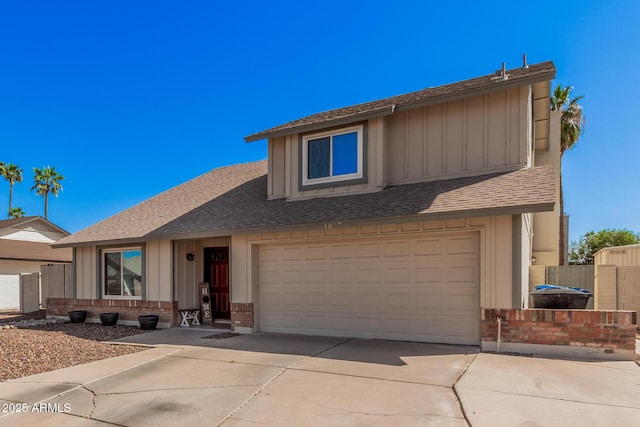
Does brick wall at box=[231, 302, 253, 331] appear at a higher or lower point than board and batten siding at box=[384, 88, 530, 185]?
lower

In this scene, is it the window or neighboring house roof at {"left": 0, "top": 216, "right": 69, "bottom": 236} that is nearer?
the window

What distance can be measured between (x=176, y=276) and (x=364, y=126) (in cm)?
681

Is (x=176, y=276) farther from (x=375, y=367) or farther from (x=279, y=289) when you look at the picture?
(x=375, y=367)

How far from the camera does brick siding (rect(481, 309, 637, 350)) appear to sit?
6.41 metres

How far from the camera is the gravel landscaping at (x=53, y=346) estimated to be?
682 cm

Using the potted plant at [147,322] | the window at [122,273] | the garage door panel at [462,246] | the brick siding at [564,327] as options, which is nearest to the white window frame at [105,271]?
the window at [122,273]

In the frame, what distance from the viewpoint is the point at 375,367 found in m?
6.04

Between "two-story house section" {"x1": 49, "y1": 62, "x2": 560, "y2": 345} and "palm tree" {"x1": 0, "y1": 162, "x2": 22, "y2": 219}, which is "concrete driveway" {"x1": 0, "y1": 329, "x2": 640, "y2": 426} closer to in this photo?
"two-story house section" {"x1": 49, "y1": 62, "x2": 560, "y2": 345}

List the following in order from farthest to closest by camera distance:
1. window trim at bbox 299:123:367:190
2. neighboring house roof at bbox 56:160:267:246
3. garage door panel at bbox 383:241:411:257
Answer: neighboring house roof at bbox 56:160:267:246 → window trim at bbox 299:123:367:190 → garage door panel at bbox 383:241:411:257

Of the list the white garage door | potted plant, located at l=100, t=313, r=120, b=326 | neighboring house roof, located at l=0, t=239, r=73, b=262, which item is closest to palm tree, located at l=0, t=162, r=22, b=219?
neighboring house roof, located at l=0, t=239, r=73, b=262

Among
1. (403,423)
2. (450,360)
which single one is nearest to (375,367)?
(450,360)

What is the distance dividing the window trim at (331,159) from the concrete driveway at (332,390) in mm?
4161

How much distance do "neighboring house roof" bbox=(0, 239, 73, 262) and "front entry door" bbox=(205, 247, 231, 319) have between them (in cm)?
1161

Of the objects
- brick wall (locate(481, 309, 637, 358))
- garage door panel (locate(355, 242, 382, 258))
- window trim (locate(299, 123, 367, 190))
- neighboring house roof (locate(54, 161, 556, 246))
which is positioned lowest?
brick wall (locate(481, 309, 637, 358))
